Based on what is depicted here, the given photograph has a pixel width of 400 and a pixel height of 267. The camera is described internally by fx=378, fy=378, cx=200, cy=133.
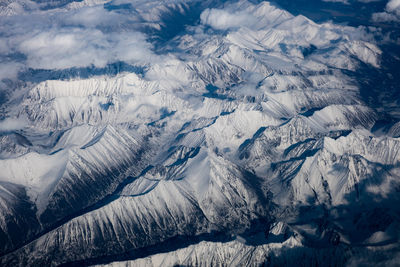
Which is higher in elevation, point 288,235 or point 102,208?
point 288,235

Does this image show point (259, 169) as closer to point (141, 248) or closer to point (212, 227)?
point (212, 227)

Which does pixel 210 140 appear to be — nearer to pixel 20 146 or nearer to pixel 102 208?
pixel 102 208

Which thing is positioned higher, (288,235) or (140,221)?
(288,235)

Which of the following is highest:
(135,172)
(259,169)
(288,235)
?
(288,235)

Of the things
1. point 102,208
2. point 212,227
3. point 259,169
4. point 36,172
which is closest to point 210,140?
point 259,169

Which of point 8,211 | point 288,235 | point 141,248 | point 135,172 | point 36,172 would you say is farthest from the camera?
point 135,172

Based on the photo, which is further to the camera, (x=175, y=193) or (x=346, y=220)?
(x=175, y=193)

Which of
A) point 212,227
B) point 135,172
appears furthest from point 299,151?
point 135,172

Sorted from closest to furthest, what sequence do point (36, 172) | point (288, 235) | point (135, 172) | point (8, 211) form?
point (288, 235)
point (8, 211)
point (36, 172)
point (135, 172)

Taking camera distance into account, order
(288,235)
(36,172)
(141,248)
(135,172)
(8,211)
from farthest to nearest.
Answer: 1. (135,172)
2. (36,172)
3. (8,211)
4. (141,248)
5. (288,235)
